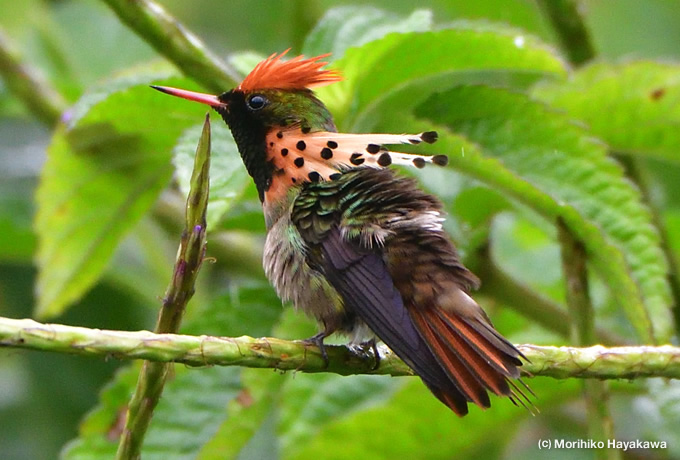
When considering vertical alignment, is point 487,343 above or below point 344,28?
below

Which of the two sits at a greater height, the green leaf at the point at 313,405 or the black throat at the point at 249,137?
the black throat at the point at 249,137

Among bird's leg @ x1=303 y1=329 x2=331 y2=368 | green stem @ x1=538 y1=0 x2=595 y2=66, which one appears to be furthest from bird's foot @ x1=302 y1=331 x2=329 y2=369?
green stem @ x1=538 y1=0 x2=595 y2=66

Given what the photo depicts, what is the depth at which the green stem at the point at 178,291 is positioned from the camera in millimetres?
1753

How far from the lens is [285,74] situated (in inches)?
119

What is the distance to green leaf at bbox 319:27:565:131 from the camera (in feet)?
8.66

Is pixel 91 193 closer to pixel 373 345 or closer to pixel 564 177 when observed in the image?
pixel 373 345

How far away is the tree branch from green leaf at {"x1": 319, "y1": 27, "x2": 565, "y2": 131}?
2.60ft

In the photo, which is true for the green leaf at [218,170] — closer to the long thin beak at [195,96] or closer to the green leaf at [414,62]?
the long thin beak at [195,96]

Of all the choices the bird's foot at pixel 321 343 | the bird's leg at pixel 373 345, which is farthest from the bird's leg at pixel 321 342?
the bird's leg at pixel 373 345

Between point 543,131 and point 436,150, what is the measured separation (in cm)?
37

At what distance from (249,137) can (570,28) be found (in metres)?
1.21

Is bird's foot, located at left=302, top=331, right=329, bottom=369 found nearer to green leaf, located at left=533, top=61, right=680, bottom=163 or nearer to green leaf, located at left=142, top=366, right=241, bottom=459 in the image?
green leaf, located at left=142, top=366, right=241, bottom=459

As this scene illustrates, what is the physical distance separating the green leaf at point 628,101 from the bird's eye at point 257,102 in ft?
3.04

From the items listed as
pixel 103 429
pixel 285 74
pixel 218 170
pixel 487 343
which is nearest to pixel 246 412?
pixel 103 429
